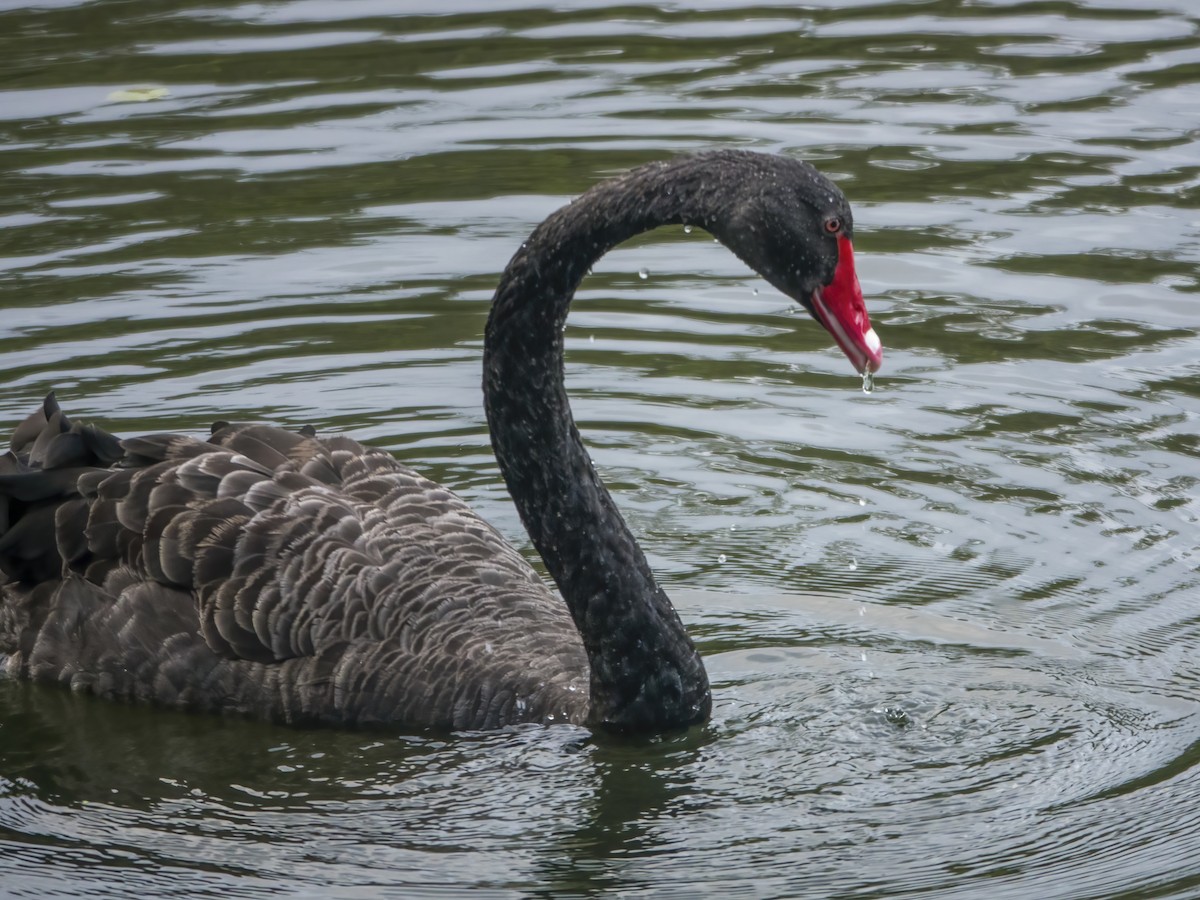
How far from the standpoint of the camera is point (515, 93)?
40.3ft

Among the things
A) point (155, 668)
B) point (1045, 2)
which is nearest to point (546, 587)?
point (155, 668)

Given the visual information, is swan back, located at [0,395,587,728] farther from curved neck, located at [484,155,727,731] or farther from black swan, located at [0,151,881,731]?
curved neck, located at [484,155,727,731]

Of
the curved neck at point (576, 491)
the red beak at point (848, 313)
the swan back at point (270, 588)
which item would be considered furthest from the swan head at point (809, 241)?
the swan back at point (270, 588)

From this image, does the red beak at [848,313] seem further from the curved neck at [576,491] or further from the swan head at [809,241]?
the curved neck at [576,491]

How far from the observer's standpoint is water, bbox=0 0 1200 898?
5.61 metres

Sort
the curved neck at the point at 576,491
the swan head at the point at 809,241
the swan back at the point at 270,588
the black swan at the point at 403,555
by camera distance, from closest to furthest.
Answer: the swan head at the point at 809,241
the black swan at the point at 403,555
the curved neck at the point at 576,491
the swan back at the point at 270,588

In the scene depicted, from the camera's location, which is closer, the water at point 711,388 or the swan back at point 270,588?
the water at point 711,388

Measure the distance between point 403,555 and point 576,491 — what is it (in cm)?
66

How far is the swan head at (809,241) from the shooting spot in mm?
5590

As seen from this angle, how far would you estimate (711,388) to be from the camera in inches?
348

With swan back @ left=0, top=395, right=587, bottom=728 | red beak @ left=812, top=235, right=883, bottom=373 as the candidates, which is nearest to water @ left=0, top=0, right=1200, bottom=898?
swan back @ left=0, top=395, right=587, bottom=728

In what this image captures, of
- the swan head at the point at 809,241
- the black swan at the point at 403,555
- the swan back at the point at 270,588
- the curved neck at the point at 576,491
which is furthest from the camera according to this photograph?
the swan back at the point at 270,588

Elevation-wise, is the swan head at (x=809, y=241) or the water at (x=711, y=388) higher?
the swan head at (x=809, y=241)

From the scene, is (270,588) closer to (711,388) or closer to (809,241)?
(809,241)
